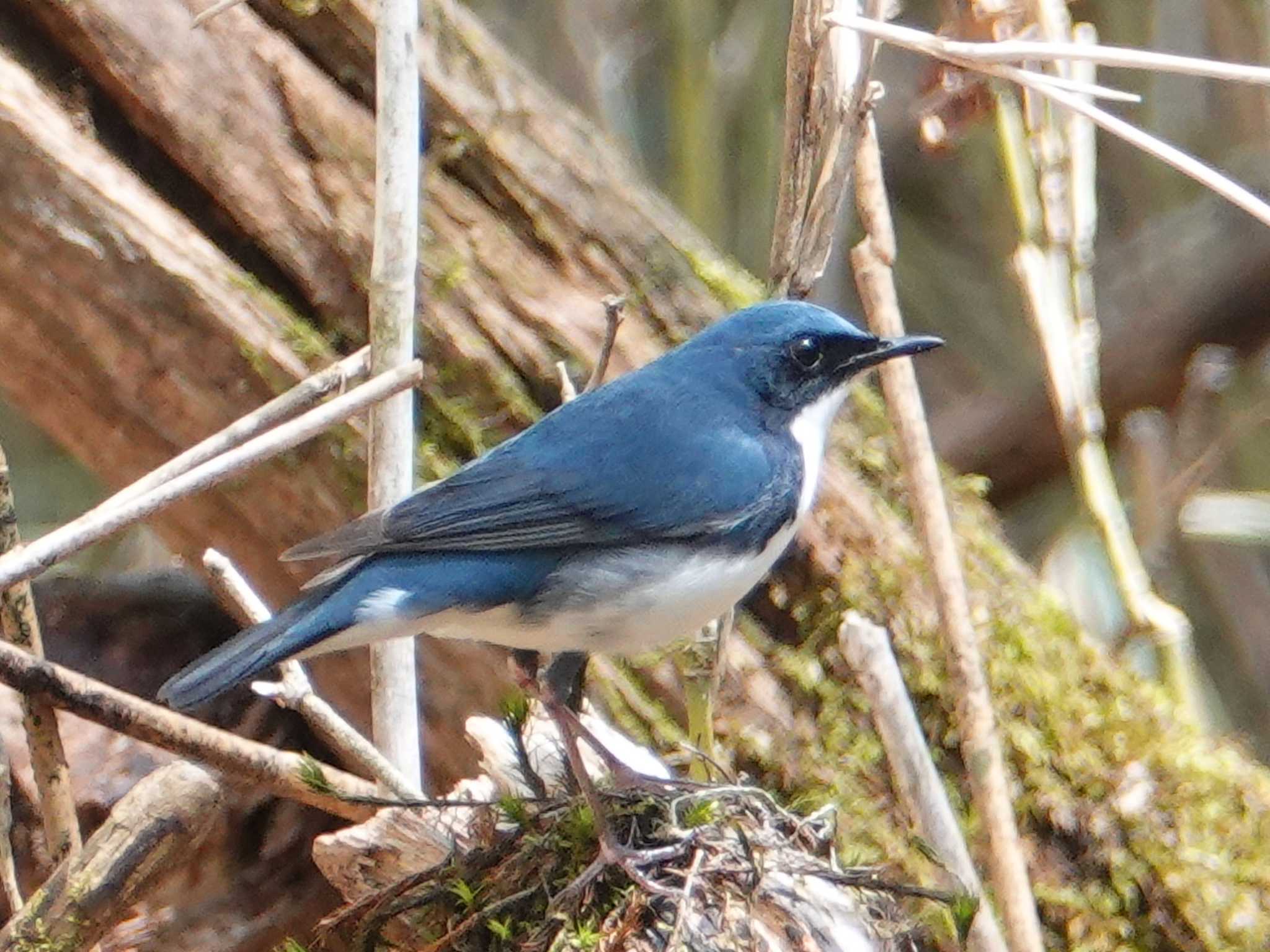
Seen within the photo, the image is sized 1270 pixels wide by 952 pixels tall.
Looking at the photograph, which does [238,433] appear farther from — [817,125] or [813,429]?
[813,429]

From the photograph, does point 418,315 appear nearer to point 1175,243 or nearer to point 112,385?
point 112,385

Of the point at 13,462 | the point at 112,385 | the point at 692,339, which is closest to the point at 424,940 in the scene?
the point at 692,339

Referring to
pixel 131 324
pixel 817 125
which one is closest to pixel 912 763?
pixel 817 125

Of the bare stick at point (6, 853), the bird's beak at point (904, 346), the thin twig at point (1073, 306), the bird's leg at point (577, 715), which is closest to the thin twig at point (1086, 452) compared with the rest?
the thin twig at point (1073, 306)

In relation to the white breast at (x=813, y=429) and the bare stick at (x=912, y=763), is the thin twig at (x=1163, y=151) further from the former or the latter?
the white breast at (x=813, y=429)

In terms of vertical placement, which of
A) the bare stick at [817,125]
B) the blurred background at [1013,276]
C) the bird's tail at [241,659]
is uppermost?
the bare stick at [817,125]

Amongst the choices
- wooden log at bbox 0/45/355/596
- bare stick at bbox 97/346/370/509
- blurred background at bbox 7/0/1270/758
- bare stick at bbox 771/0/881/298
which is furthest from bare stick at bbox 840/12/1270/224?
blurred background at bbox 7/0/1270/758

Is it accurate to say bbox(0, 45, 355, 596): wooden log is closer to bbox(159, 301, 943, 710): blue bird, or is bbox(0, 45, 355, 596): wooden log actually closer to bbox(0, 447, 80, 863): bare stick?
bbox(159, 301, 943, 710): blue bird
